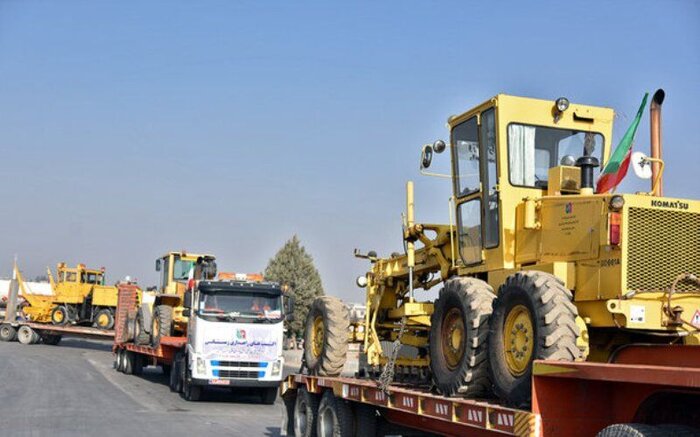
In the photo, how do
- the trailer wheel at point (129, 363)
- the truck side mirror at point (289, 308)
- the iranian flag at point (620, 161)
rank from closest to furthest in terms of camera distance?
the iranian flag at point (620, 161) < the truck side mirror at point (289, 308) < the trailer wheel at point (129, 363)

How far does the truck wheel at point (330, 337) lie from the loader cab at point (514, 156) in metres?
2.88

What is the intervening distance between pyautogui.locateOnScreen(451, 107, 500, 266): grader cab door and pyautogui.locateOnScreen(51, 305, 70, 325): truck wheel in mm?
33385

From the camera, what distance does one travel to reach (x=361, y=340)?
11.9 m

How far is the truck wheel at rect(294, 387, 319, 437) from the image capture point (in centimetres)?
1205

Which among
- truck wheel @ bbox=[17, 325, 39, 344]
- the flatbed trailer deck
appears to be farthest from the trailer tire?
truck wheel @ bbox=[17, 325, 39, 344]

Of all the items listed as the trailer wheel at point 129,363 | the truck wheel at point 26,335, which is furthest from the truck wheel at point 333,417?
the truck wheel at point 26,335

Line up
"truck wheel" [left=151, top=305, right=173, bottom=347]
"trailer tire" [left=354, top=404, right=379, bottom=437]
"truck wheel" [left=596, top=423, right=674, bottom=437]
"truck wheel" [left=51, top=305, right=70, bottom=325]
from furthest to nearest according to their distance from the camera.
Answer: "truck wheel" [left=51, top=305, right=70, bottom=325] → "truck wheel" [left=151, top=305, right=173, bottom=347] → "trailer tire" [left=354, top=404, right=379, bottom=437] → "truck wheel" [left=596, top=423, right=674, bottom=437]

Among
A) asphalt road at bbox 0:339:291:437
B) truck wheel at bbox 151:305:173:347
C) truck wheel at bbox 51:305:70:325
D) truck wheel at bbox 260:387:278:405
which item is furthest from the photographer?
truck wheel at bbox 51:305:70:325

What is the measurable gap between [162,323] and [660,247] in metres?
18.7

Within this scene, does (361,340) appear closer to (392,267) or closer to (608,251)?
(392,267)

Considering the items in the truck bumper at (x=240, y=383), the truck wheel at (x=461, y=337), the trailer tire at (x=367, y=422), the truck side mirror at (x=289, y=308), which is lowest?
the truck bumper at (x=240, y=383)

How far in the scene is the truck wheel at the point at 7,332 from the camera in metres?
41.5

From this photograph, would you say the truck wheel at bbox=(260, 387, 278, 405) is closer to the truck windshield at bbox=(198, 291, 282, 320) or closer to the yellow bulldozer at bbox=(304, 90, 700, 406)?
the truck windshield at bbox=(198, 291, 282, 320)

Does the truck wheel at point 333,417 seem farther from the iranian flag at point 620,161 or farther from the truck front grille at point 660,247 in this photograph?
the truck front grille at point 660,247
